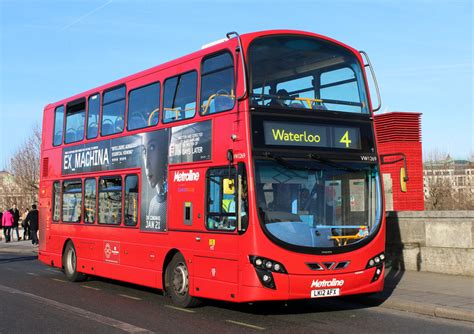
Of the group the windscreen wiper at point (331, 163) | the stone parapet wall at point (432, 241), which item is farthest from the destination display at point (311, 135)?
the stone parapet wall at point (432, 241)

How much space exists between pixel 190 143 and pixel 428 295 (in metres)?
5.00

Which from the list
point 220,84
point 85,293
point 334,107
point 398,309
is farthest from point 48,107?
point 398,309

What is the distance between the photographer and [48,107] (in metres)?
17.0

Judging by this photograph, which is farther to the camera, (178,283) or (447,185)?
(447,185)

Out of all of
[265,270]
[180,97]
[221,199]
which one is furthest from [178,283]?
[180,97]

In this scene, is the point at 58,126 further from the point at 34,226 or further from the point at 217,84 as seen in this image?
the point at 34,226

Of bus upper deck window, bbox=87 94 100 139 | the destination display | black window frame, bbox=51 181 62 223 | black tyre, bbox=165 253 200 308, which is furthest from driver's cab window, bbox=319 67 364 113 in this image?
black window frame, bbox=51 181 62 223

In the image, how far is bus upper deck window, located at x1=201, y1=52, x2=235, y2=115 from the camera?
9.91m

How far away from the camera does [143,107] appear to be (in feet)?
40.8

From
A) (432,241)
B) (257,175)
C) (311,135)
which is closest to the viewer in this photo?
(257,175)

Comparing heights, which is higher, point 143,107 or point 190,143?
point 143,107

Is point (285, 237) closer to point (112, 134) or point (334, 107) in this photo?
point (334, 107)

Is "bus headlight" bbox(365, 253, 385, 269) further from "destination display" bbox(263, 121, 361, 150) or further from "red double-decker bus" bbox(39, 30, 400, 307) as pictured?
"destination display" bbox(263, 121, 361, 150)

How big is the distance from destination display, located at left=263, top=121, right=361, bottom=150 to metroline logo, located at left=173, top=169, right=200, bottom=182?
5.44 feet
